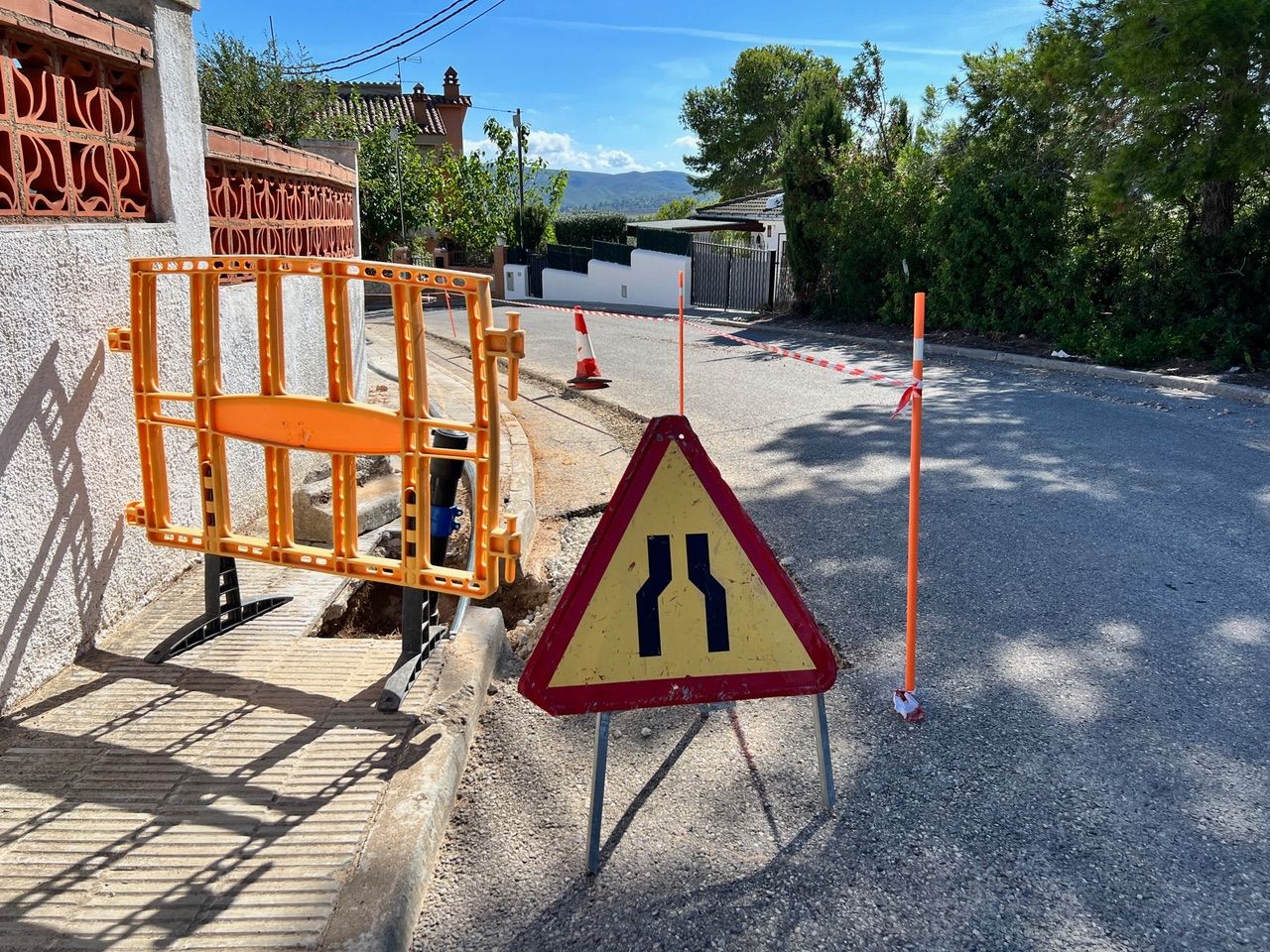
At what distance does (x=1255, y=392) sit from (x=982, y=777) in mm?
9479

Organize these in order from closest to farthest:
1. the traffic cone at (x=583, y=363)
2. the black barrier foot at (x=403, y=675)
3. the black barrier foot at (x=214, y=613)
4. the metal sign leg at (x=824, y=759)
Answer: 1. the metal sign leg at (x=824, y=759)
2. the black barrier foot at (x=403, y=675)
3. the black barrier foot at (x=214, y=613)
4. the traffic cone at (x=583, y=363)

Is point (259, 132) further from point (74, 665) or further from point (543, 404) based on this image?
point (74, 665)

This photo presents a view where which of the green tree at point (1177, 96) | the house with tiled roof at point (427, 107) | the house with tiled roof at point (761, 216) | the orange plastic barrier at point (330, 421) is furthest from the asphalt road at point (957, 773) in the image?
the house with tiled roof at point (427, 107)

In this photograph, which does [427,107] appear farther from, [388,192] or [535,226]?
[388,192]

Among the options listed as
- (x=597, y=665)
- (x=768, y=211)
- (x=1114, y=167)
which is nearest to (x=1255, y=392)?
(x=1114, y=167)

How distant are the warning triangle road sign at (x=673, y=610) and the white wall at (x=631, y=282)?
82.0 feet

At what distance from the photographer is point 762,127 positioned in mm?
64562

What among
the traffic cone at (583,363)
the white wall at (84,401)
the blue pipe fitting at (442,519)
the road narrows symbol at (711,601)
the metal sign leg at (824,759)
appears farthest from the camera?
the traffic cone at (583,363)

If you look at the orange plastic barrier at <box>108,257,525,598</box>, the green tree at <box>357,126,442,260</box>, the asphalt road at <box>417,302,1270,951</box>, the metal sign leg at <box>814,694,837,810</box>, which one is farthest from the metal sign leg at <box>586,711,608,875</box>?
the green tree at <box>357,126,442,260</box>

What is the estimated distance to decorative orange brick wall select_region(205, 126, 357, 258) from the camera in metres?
5.48

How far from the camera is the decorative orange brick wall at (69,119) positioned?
3484 mm

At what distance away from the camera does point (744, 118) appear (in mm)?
65312

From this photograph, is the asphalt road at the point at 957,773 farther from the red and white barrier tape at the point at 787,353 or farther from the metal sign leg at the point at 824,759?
the red and white barrier tape at the point at 787,353

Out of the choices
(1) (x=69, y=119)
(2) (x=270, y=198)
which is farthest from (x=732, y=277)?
(1) (x=69, y=119)
